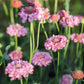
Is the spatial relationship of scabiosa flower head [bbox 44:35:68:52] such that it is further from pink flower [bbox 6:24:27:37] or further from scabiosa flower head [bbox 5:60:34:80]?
pink flower [bbox 6:24:27:37]

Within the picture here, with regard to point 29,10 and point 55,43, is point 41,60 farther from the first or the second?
point 29,10

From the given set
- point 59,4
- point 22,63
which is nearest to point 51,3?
point 59,4

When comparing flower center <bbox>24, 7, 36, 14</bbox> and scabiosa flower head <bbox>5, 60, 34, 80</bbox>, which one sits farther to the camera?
flower center <bbox>24, 7, 36, 14</bbox>

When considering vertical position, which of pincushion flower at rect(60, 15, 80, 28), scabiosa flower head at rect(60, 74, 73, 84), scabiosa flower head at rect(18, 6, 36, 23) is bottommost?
scabiosa flower head at rect(60, 74, 73, 84)

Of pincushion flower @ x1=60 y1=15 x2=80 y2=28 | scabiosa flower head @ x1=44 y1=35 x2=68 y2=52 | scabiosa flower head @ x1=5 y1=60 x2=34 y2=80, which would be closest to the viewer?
scabiosa flower head @ x1=5 y1=60 x2=34 y2=80

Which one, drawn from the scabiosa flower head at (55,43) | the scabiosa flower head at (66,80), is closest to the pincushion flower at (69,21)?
the scabiosa flower head at (55,43)

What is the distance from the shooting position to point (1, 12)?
92.8 inches

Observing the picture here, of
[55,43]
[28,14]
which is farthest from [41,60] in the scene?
[28,14]

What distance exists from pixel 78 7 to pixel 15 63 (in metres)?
1.58

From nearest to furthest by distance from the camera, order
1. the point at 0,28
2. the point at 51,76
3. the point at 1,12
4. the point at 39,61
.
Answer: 1. the point at 39,61
2. the point at 51,76
3. the point at 0,28
4. the point at 1,12

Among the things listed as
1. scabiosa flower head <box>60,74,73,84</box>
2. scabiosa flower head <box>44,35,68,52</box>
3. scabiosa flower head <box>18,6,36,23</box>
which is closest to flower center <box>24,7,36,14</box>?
scabiosa flower head <box>18,6,36,23</box>

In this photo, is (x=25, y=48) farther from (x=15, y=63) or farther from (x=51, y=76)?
(x=15, y=63)

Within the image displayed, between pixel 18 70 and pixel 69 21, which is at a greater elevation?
pixel 69 21

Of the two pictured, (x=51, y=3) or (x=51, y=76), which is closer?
(x=51, y=76)
